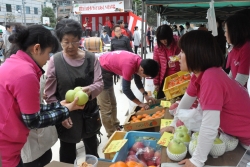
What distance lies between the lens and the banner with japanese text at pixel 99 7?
15398 mm

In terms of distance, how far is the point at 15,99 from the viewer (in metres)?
1.32

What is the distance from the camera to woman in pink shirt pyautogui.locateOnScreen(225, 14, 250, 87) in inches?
86.6

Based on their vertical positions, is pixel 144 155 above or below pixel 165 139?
below

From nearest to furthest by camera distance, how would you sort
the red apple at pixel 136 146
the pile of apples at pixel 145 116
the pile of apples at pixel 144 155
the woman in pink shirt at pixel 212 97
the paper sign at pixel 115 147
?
the woman in pink shirt at pixel 212 97
the paper sign at pixel 115 147
the pile of apples at pixel 144 155
the red apple at pixel 136 146
the pile of apples at pixel 145 116

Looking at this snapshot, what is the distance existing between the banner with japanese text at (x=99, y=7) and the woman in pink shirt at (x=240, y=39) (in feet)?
45.5

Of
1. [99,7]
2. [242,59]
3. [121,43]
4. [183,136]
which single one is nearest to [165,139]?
[183,136]

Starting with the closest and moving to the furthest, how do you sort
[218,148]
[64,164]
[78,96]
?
[218,148] < [64,164] < [78,96]

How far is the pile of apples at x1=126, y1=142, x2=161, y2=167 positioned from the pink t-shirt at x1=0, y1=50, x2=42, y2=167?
866 millimetres

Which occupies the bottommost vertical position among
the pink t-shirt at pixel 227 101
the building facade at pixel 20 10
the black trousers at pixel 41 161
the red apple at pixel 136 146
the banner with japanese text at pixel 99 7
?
the black trousers at pixel 41 161

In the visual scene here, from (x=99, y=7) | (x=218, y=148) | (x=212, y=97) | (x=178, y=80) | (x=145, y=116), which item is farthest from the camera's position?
(x=99, y=7)

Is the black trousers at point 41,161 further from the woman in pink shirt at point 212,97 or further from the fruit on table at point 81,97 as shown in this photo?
the woman in pink shirt at point 212,97

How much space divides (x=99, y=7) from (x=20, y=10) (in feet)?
78.7

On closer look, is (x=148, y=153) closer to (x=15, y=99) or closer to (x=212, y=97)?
(x=212, y=97)

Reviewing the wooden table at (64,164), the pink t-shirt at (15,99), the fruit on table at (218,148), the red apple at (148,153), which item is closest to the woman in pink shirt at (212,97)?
the fruit on table at (218,148)
